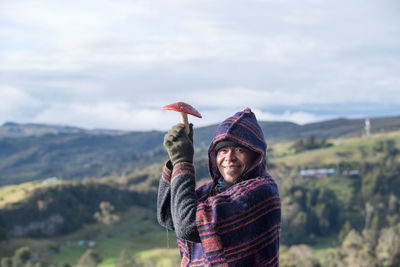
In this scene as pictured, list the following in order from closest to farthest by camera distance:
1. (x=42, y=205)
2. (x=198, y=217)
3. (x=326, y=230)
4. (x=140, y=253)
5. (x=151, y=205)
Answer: (x=198, y=217) < (x=140, y=253) < (x=42, y=205) < (x=326, y=230) < (x=151, y=205)

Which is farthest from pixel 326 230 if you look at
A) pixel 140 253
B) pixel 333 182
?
pixel 140 253

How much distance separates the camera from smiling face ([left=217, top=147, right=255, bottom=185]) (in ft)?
9.34

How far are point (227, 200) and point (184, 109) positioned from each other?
2.17 ft

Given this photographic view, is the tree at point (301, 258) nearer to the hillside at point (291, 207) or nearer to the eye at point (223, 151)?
the hillside at point (291, 207)

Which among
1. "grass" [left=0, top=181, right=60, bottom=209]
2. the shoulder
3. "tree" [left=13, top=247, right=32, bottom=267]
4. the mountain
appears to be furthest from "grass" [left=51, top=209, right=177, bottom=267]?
the mountain

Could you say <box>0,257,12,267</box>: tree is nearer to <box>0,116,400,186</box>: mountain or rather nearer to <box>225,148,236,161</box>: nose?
<box>225,148,236,161</box>: nose

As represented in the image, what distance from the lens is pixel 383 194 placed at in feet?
298

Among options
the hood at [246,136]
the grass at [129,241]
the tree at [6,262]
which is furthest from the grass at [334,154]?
the hood at [246,136]

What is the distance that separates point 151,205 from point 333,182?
35.9m

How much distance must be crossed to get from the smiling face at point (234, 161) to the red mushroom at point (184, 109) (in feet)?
0.91

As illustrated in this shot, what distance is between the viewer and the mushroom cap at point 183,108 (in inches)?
115

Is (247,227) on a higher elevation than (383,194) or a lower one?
higher

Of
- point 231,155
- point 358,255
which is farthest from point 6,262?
point 231,155

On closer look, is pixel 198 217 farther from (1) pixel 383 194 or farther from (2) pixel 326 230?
(1) pixel 383 194
